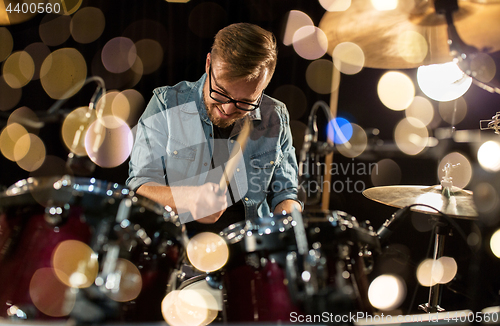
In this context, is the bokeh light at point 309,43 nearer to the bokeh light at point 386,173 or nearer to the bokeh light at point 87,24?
the bokeh light at point 386,173

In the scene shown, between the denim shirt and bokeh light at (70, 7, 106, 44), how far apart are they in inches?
26.6

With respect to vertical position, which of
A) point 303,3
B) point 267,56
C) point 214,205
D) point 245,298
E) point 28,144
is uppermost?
point 303,3

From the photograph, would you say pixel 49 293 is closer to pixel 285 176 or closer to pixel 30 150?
pixel 285 176

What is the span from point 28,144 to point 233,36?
1440mm

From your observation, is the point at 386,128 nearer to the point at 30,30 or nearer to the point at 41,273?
the point at 41,273

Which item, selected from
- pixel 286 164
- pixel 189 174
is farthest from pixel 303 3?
pixel 189 174

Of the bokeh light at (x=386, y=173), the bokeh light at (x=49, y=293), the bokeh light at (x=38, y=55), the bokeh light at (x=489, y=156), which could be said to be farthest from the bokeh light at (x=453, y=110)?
the bokeh light at (x=38, y=55)

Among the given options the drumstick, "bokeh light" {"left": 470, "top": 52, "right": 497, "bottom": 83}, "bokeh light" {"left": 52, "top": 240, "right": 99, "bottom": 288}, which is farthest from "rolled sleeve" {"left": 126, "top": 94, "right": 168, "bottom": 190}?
"bokeh light" {"left": 470, "top": 52, "right": 497, "bottom": 83}

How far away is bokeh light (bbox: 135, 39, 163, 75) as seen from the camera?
191cm

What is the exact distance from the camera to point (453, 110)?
2.10 metres

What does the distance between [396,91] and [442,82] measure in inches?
13.8

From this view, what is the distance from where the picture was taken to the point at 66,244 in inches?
25.7

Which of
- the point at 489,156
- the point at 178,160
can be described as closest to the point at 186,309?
the point at 489,156

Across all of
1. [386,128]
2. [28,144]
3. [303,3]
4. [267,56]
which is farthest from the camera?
[386,128]
